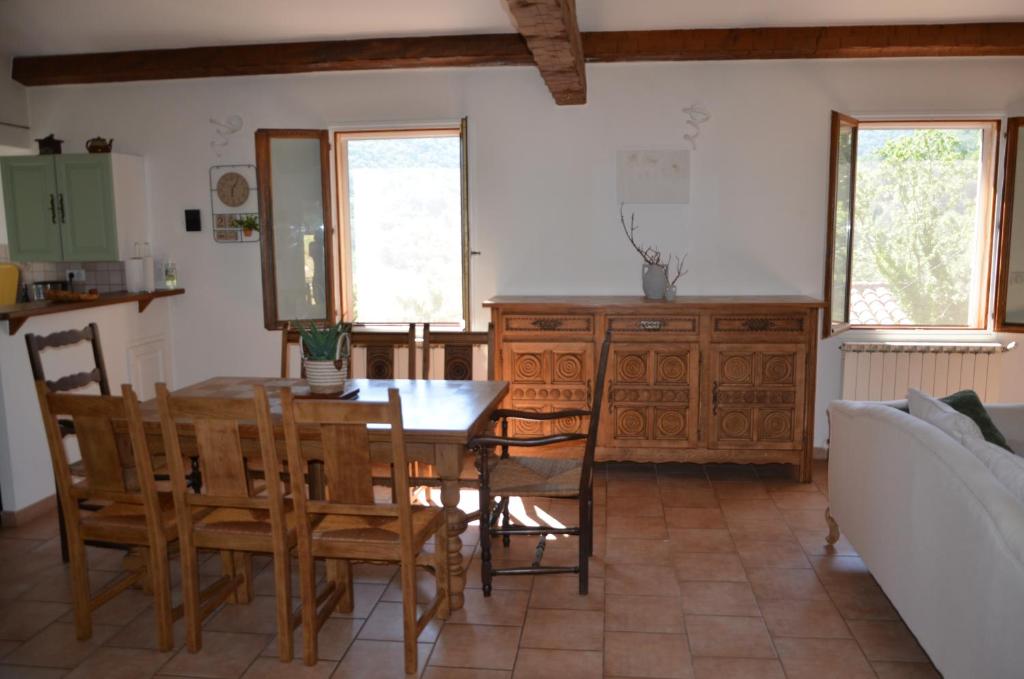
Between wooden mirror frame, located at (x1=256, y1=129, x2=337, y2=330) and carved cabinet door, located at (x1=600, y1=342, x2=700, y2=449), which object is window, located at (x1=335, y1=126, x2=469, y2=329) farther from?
carved cabinet door, located at (x1=600, y1=342, x2=700, y2=449)

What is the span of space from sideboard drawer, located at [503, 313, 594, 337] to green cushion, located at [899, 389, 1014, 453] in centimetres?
180

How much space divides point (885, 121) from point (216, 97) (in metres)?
4.23

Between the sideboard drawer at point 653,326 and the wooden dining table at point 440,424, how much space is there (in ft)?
3.61

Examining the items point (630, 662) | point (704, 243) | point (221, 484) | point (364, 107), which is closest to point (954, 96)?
point (704, 243)

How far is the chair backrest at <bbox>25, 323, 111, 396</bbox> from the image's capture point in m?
3.11

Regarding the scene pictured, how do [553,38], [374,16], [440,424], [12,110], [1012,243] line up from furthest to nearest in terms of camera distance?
[12,110] → [1012,243] → [374,16] → [553,38] → [440,424]

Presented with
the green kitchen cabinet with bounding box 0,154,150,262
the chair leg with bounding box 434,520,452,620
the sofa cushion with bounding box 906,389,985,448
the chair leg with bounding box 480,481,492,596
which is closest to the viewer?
the sofa cushion with bounding box 906,389,985,448

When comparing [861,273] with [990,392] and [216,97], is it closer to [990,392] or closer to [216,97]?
[990,392]

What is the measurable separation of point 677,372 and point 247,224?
2.91m

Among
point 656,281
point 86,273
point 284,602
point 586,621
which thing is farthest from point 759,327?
point 86,273

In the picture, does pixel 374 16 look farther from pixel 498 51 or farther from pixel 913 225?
pixel 913 225

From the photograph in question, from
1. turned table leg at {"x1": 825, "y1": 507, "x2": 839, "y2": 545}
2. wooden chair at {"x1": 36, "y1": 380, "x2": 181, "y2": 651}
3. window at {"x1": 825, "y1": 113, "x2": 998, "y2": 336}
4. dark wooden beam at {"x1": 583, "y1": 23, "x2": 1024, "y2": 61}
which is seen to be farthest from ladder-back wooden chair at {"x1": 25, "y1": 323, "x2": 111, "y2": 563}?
window at {"x1": 825, "y1": 113, "x2": 998, "y2": 336}

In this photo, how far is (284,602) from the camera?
2.54m

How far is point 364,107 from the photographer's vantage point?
16.1ft
